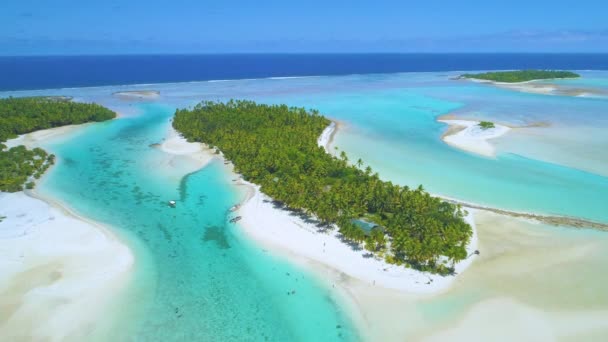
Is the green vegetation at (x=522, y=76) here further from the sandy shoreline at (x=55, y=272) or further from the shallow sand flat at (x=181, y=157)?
the sandy shoreline at (x=55, y=272)

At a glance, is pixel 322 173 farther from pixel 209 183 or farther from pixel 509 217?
pixel 509 217

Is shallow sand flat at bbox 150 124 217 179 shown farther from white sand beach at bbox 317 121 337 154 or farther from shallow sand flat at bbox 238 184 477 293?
white sand beach at bbox 317 121 337 154

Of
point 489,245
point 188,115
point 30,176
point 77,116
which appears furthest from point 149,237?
point 77,116

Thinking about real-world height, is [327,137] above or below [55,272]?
above

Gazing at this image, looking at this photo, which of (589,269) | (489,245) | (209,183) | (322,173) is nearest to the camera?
(589,269)

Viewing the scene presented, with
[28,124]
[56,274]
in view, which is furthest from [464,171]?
[28,124]

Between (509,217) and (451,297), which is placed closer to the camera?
(451,297)

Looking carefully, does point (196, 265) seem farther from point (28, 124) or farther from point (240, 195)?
point (28, 124)
